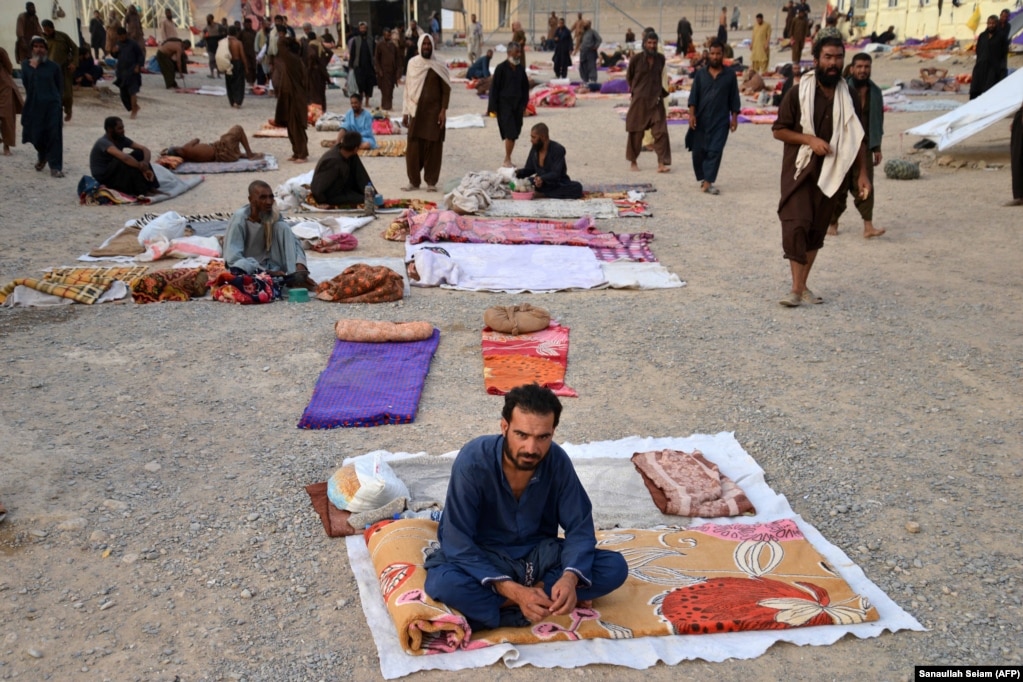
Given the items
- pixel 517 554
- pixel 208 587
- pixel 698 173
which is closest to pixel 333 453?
pixel 208 587

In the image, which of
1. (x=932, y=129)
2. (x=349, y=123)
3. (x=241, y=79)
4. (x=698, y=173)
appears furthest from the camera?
(x=241, y=79)

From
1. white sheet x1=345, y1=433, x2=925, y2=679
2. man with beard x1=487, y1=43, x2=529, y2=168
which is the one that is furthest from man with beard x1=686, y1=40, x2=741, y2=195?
white sheet x1=345, y1=433, x2=925, y2=679

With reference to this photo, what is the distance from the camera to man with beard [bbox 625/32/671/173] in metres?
11.2

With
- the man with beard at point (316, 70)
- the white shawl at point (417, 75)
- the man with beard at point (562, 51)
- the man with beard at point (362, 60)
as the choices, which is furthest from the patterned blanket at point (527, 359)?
the man with beard at point (562, 51)

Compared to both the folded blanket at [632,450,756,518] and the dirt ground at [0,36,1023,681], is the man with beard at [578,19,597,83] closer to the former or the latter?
the dirt ground at [0,36,1023,681]

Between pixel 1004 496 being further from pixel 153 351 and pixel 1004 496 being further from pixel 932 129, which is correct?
pixel 932 129

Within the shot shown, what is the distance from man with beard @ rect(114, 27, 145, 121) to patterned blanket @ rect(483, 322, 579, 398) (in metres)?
11.4

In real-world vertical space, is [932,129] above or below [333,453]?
above

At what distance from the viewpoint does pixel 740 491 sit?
158 inches

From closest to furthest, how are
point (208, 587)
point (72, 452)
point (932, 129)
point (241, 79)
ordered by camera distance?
point (208, 587) < point (72, 452) < point (932, 129) < point (241, 79)

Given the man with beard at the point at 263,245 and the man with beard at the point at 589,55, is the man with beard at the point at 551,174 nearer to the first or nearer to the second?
the man with beard at the point at 263,245

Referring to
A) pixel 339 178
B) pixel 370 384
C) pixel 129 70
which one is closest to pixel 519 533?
pixel 370 384

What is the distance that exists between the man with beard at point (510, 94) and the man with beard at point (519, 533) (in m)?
8.71

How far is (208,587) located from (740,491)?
2.07m
